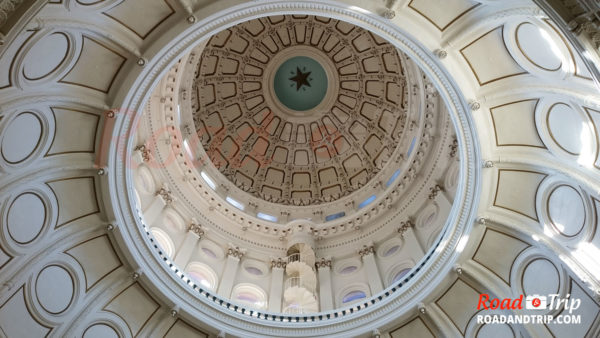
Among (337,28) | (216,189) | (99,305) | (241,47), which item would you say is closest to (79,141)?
(99,305)

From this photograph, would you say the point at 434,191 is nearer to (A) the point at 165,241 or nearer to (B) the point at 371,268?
(B) the point at 371,268

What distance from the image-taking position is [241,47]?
28.6 metres

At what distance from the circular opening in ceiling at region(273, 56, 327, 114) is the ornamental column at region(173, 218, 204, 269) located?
11856 mm

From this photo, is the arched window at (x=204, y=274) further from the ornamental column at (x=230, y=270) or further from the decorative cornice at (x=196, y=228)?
the decorative cornice at (x=196, y=228)

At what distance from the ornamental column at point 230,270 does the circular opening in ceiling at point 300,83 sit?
467 inches

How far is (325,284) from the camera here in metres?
22.0

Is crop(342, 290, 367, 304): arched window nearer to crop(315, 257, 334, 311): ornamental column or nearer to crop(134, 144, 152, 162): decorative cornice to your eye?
crop(315, 257, 334, 311): ornamental column

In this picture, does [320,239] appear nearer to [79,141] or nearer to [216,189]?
[216,189]

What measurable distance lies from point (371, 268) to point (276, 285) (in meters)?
4.61

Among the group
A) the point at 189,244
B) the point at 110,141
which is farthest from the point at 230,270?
the point at 110,141

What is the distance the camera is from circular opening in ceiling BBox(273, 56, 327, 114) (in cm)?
3009

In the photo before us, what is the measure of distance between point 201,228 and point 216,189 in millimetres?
4116

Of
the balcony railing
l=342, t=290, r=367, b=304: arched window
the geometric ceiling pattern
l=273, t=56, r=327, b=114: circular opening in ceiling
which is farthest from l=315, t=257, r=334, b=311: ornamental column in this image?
l=273, t=56, r=327, b=114: circular opening in ceiling

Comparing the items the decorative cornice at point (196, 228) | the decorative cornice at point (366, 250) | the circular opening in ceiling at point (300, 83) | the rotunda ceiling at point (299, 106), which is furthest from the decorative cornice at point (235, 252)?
the circular opening in ceiling at point (300, 83)
